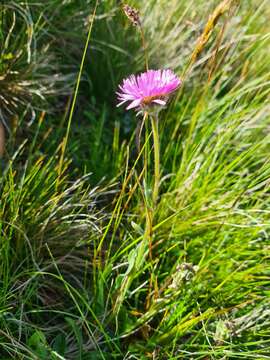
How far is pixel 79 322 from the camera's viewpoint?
1525mm

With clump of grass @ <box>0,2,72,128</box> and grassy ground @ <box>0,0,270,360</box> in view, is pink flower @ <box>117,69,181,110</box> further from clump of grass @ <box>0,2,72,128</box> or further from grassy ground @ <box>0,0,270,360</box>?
clump of grass @ <box>0,2,72,128</box>

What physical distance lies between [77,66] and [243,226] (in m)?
0.89

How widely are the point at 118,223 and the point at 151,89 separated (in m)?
0.38

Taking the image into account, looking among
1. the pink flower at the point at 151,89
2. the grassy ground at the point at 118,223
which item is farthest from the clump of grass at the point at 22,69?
the pink flower at the point at 151,89

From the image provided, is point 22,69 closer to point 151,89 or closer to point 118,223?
point 118,223

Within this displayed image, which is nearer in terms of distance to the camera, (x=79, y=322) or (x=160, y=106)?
(x=160, y=106)

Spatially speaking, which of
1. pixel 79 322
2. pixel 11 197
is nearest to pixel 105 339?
pixel 79 322

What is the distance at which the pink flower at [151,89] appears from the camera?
1.26 metres

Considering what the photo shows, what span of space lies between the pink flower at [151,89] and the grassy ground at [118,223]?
130mm

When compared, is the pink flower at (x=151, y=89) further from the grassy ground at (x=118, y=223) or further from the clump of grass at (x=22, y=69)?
the clump of grass at (x=22, y=69)

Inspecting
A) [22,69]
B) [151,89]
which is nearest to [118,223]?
[151,89]

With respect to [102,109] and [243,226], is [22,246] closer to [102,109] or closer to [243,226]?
[243,226]

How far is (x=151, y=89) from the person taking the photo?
4.15ft

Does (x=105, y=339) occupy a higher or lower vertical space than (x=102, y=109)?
lower
